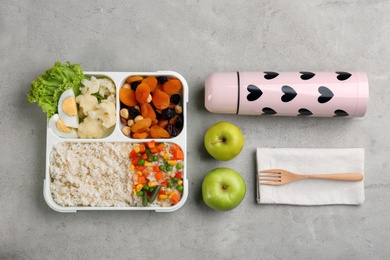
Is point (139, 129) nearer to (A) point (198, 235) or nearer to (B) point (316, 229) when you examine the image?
(A) point (198, 235)

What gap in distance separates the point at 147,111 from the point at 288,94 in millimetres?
654

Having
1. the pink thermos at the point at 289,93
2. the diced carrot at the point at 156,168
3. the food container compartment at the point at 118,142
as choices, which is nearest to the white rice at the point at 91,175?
the food container compartment at the point at 118,142

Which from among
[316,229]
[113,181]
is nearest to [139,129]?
[113,181]

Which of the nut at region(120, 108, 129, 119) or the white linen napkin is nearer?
the nut at region(120, 108, 129, 119)

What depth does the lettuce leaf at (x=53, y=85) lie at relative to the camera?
200 centimetres

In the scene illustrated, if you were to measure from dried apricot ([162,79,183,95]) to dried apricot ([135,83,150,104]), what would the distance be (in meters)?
0.09

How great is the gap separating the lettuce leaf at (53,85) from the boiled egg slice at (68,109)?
0.09 ft

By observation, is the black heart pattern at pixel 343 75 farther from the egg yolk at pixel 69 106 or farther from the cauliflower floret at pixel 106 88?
the egg yolk at pixel 69 106

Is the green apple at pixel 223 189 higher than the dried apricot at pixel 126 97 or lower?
lower

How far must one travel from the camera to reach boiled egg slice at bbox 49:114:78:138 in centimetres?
201

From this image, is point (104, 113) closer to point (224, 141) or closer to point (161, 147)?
point (161, 147)

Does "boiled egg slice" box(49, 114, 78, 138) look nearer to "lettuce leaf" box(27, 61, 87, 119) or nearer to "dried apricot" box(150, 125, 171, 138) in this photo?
"lettuce leaf" box(27, 61, 87, 119)

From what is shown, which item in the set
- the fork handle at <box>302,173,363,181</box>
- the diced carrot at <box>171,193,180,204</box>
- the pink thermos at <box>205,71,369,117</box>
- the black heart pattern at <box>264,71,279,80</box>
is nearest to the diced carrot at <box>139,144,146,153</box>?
the diced carrot at <box>171,193,180,204</box>

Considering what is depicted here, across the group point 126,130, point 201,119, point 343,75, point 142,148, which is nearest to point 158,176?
point 142,148
